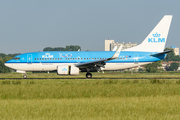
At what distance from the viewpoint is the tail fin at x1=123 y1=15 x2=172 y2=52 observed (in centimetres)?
4009

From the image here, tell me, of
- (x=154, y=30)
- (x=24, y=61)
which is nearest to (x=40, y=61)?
(x=24, y=61)

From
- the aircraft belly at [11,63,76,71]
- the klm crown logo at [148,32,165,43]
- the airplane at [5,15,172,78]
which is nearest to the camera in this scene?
the airplane at [5,15,172,78]

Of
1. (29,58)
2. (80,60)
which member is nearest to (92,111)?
(80,60)

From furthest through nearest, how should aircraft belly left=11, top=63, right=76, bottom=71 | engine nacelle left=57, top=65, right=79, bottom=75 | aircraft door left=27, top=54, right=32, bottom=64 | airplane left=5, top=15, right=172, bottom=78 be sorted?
aircraft door left=27, top=54, right=32, bottom=64
aircraft belly left=11, top=63, right=76, bottom=71
airplane left=5, top=15, right=172, bottom=78
engine nacelle left=57, top=65, right=79, bottom=75

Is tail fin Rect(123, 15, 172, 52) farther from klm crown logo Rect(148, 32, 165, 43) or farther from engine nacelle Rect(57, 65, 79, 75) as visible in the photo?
engine nacelle Rect(57, 65, 79, 75)

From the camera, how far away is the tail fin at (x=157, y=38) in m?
40.1

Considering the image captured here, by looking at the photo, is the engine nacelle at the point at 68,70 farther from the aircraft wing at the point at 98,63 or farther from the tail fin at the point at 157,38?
the tail fin at the point at 157,38

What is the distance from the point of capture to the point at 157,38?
40.5 m

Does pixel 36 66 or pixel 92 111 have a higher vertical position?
pixel 36 66

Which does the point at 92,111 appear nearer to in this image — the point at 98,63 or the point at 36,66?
the point at 98,63

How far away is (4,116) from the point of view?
1042cm

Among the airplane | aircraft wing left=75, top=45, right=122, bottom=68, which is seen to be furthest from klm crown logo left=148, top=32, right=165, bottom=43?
aircraft wing left=75, top=45, right=122, bottom=68

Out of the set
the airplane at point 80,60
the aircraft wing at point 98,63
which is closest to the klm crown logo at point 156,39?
the airplane at point 80,60

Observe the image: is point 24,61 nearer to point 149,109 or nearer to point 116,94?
point 116,94
